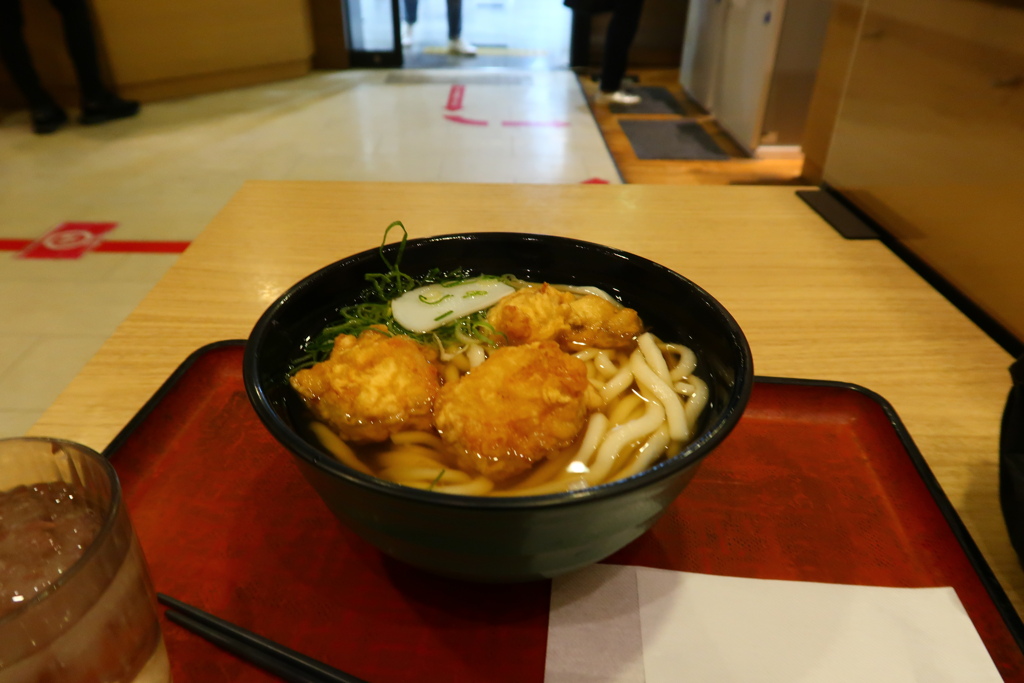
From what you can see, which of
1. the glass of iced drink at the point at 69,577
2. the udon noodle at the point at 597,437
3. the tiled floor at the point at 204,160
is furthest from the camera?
the tiled floor at the point at 204,160

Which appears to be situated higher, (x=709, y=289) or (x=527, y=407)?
(x=527, y=407)

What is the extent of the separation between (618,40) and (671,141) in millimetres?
1038

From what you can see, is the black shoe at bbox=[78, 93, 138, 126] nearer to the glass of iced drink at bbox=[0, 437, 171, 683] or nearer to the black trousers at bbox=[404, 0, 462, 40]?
the black trousers at bbox=[404, 0, 462, 40]

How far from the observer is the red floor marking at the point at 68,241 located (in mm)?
2893

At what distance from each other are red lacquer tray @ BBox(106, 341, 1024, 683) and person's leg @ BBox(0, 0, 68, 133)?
14.7 ft

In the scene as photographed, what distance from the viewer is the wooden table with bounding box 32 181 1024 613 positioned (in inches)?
34.3

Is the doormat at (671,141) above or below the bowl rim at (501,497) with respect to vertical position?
below

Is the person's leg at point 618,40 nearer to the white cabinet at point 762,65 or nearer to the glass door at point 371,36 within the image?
the white cabinet at point 762,65

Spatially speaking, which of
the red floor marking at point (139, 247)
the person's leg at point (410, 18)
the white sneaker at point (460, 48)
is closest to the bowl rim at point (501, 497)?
the red floor marking at point (139, 247)

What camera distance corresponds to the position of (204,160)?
157 inches

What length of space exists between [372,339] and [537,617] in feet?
1.13

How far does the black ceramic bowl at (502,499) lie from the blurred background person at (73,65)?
15.3ft

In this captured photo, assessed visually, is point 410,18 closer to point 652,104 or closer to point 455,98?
point 455,98

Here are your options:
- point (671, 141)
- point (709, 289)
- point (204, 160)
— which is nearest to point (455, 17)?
point (671, 141)
